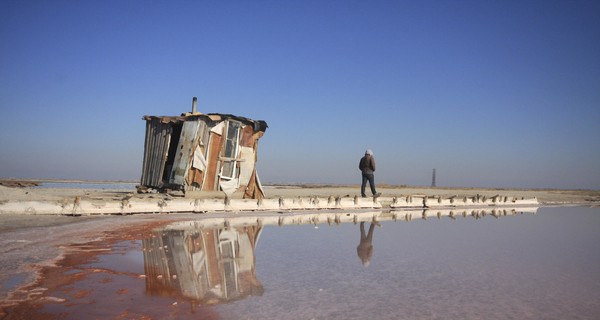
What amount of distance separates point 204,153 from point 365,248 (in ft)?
27.5

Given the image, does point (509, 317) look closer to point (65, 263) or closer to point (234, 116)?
point (65, 263)

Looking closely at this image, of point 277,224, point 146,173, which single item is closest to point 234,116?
point 146,173

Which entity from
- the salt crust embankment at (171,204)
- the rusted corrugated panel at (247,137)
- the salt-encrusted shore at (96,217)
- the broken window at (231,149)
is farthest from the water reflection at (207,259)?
the rusted corrugated panel at (247,137)

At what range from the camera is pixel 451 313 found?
11.1ft

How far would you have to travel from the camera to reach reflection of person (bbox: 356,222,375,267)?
5609 millimetres

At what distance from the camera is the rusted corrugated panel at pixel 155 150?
49.1 feet

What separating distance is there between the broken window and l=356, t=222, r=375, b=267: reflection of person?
21.6 ft

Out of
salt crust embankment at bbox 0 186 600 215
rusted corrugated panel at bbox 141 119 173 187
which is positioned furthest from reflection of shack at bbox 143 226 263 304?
rusted corrugated panel at bbox 141 119 173 187

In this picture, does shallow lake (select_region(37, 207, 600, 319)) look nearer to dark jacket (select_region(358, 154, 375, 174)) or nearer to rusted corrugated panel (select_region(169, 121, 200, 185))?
rusted corrugated panel (select_region(169, 121, 200, 185))

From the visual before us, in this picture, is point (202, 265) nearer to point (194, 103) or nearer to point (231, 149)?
point (231, 149)

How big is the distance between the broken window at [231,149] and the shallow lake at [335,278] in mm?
6247

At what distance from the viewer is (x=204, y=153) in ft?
44.6

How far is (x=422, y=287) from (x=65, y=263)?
4019mm

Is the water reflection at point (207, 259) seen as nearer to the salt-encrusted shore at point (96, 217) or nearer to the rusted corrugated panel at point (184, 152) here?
the salt-encrusted shore at point (96, 217)
